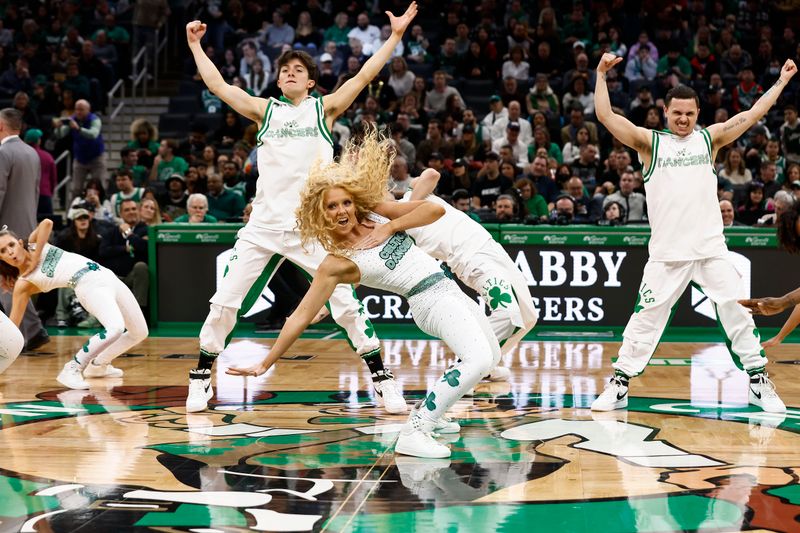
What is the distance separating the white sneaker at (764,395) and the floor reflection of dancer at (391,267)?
6.91ft

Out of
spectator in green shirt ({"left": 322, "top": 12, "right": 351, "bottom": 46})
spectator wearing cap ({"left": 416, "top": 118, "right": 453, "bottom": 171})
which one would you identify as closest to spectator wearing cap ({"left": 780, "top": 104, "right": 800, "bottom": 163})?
spectator wearing cap ({"left": 416, "top": 118, "right": 453, "bottom": 171})

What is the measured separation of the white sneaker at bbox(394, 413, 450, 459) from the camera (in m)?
5.52

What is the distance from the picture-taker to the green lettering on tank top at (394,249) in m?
5.67

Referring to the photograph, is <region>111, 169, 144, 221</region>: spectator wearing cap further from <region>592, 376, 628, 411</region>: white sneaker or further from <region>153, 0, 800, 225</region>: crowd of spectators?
<region>592, 376, 628, 411</region>: white sneaker

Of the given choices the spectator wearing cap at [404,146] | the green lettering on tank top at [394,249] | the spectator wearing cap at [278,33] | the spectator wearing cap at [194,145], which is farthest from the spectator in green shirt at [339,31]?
the green lettering on tank top at [394,249]

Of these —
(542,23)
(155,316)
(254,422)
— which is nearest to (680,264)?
(254,422)

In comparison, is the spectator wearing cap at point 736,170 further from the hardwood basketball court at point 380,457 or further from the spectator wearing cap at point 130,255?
the spectator wearing cap at point 130,255

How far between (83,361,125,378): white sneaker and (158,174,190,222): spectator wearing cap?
17.3 ft

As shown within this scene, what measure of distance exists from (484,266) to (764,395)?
1.95 meters

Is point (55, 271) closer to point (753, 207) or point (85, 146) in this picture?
point (85, 146)

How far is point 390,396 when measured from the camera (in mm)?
6980

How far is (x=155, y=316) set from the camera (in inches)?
476

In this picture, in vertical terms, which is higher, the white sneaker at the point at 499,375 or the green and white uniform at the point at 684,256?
the green and white uniform at the point at 684,256

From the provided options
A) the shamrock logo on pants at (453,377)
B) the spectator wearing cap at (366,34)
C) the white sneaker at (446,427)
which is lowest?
the white sneaker at (446,427)
